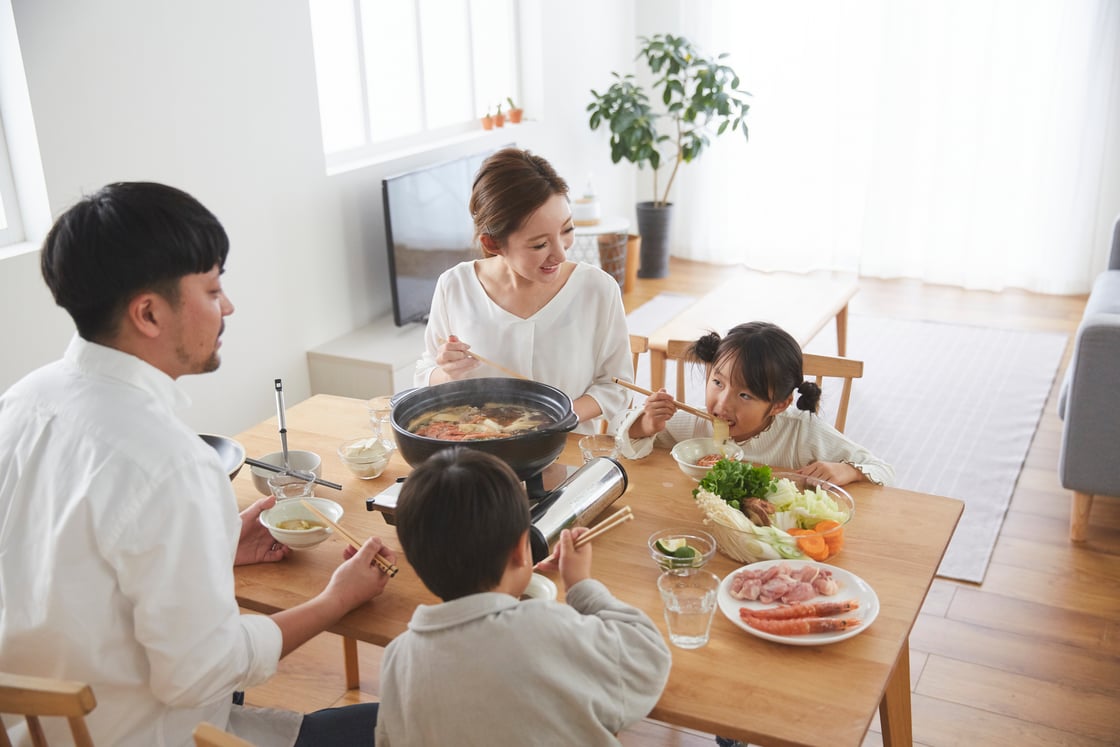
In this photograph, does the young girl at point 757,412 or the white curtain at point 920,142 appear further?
the white curtain at point 920,142

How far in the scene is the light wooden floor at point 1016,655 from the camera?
96.4 inches

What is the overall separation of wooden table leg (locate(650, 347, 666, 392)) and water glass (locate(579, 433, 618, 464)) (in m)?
1.97

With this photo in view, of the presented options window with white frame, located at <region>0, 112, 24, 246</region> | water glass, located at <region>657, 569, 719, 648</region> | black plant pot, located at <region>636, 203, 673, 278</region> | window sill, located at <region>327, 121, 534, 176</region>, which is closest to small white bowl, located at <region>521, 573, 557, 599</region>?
water glass, located at <region>657, 569, 719, 648</region>

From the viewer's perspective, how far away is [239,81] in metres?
3.64

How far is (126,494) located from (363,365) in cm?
281

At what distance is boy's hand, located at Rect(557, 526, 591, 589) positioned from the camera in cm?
154

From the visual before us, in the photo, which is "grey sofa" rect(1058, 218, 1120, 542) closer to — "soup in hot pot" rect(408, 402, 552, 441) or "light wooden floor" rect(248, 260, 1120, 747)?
"light wooden floor" rect(248, 260, 1120, 747)

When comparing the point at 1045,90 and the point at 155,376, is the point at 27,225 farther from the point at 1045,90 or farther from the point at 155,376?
the point at 1045,90

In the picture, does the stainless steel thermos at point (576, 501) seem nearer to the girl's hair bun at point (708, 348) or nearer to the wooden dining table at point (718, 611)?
the wooden dining table at point (718, 611)

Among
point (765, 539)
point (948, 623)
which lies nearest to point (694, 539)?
point (765, 539)

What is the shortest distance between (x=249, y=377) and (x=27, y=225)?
38.2 inches

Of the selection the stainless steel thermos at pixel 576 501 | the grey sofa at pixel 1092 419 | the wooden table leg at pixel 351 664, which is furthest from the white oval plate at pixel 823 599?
the grey sofa at pixel 1092 419

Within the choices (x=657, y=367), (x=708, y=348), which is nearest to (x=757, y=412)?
(x=708, y=348)

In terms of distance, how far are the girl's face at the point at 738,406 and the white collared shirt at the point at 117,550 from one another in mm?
1111
